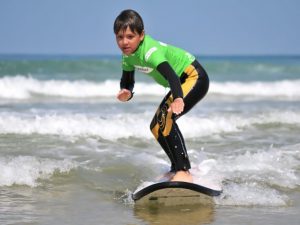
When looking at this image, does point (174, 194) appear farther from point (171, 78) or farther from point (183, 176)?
point (171, 78)

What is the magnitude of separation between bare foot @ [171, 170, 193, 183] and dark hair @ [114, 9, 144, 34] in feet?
4.14

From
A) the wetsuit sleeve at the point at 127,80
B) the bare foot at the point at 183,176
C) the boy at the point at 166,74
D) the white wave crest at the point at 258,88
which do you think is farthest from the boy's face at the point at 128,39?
the white wave crest at the point at 258,88

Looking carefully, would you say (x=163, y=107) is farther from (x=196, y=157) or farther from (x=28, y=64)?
(x=28, y=64)

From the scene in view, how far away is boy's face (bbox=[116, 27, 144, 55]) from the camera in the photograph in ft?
15.6

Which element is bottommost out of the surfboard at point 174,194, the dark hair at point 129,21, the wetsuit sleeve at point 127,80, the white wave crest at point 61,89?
the surfboard at point 174,194

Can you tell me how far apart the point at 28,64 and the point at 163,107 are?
93.4 feet

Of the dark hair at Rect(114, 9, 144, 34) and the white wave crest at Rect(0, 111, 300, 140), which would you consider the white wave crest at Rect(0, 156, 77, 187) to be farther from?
the white wave crest at Rect(0, 111, 300, 140)

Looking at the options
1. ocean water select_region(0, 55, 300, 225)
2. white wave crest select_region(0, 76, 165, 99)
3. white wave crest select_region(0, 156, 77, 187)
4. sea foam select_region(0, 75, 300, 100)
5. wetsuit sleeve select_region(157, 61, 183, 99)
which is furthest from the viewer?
sea foam select_region(0, 75, 300, 100)

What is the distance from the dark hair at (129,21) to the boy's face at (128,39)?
0.03 meters

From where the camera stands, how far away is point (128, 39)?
476cm

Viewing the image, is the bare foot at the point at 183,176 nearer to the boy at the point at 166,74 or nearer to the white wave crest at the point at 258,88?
the boy at the point at 166,74

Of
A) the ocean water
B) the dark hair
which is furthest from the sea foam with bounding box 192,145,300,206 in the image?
the dark hair

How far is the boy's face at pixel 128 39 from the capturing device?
475 centimetres

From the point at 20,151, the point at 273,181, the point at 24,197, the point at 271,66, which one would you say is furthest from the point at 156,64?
the point at 271,66
